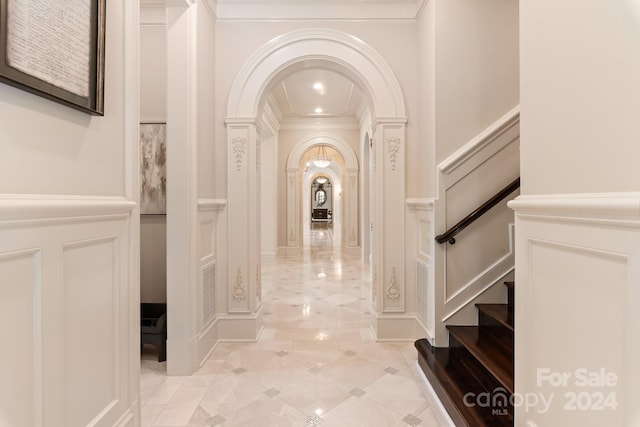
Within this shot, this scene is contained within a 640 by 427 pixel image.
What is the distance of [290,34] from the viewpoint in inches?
132

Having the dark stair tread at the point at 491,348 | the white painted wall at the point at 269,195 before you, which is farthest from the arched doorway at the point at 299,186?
the dark stair tread at the point at 491,348

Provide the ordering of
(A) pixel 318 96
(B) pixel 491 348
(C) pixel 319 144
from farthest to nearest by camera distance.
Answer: (C) pixel 319 144 → (A) pixel 318 96 → (B) pixel 491 348

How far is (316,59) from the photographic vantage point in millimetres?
3365

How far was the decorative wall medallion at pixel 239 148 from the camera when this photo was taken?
10.8 feet

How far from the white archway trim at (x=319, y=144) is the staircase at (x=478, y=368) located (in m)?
6.08

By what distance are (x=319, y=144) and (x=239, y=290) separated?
5.83m

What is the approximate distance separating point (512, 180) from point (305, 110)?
5.77 m

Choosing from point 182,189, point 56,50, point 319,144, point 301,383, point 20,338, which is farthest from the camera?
point 319,144

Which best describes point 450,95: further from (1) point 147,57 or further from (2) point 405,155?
(1) point 147,57

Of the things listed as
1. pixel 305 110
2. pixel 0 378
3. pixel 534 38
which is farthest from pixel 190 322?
pixel 305 110

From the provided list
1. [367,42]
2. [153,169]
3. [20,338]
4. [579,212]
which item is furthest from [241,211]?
[579,212]

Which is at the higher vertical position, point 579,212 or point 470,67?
point 470,67

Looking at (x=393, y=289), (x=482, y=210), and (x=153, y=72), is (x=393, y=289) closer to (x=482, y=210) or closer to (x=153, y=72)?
(x=482, y=210)

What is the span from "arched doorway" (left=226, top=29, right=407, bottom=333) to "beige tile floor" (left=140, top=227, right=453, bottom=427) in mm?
388
